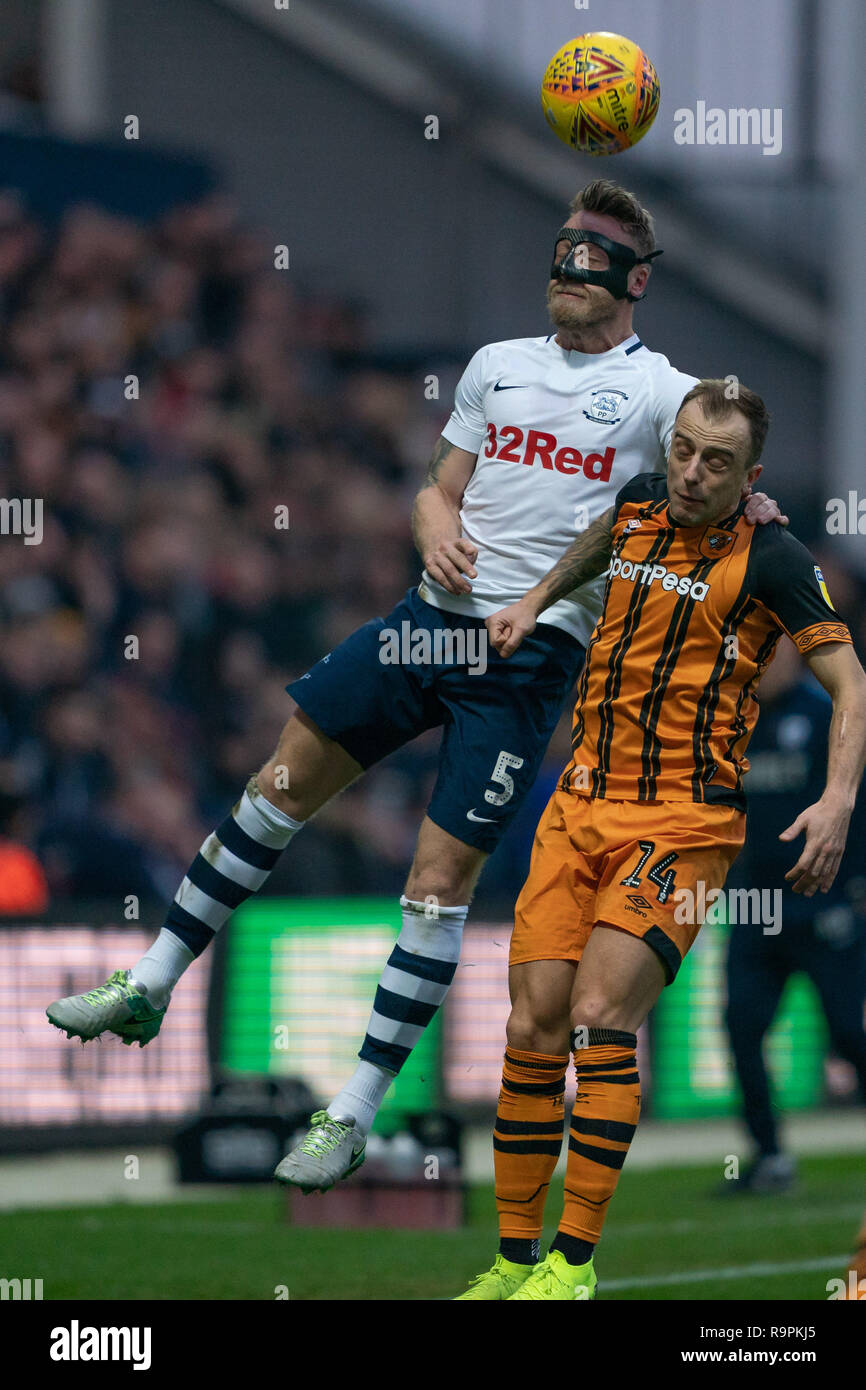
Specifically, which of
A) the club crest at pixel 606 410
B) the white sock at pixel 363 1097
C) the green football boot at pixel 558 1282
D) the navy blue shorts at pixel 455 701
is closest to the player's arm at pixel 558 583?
the navy blue shorts at pixel 455 701

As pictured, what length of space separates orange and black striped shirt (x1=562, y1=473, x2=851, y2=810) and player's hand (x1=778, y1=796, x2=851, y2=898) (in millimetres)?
476

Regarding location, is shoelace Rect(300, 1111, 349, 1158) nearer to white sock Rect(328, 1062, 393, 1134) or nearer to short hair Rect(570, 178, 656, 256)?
white sock Rect(328, 1062, 393, 1134)

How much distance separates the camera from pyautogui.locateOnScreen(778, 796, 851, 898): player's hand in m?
5.59

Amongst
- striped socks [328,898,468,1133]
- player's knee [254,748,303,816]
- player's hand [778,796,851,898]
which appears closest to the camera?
player's hand [778,796,851,898]

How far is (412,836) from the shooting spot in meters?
14.8

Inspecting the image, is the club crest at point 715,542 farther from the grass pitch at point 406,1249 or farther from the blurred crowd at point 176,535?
the blurred crowd at point 176,535

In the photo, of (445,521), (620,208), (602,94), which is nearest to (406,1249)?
(445,521)

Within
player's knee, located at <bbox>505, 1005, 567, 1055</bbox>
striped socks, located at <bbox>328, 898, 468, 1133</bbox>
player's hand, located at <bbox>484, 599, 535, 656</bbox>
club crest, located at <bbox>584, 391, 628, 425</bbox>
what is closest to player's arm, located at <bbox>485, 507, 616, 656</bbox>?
player's hand, located at <bbox>484, 599, 535, 656</bbox>

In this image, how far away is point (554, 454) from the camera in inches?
256

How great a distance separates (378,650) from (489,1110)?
6.32 meters

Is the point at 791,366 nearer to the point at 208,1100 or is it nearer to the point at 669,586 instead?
the point at 208,1100

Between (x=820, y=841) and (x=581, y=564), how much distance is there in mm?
1246

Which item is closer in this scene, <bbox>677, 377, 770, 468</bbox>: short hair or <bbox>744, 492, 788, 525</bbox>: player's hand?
<bbox>677, 377, 770, 468</bbox>: short hair

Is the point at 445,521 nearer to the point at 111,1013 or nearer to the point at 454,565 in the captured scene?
the point at 454,565
